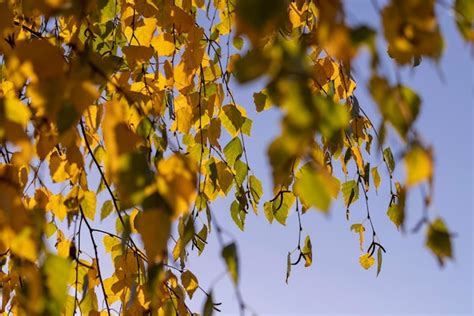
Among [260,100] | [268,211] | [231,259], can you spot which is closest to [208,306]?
A: [231,259]

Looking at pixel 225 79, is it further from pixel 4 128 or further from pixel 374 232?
pixel 4 128

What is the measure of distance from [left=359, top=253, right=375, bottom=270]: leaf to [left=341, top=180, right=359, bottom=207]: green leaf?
0.61ft

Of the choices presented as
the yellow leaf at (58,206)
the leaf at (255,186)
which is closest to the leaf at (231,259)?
the yellow leaf at (58,206)

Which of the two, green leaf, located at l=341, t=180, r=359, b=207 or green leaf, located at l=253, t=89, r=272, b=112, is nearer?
green leaf, located at l=253, t=89, r=272, b=112

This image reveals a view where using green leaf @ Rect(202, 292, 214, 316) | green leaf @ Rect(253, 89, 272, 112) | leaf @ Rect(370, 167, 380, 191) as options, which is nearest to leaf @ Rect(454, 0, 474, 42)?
green leaf @ Rect(202, 292, 214, 316)

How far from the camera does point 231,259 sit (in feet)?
2.57

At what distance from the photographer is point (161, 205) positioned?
0.69 meters

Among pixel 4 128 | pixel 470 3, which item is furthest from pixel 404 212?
pixel 4 128

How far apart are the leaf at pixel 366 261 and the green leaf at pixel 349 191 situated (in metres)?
0.18

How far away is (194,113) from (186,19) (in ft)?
0.83

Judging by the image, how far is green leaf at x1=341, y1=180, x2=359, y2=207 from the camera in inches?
74.2

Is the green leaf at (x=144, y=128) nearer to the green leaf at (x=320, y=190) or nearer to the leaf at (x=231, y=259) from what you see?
the leaf at (x=231, y=259)

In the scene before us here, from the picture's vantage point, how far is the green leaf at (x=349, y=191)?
188cm

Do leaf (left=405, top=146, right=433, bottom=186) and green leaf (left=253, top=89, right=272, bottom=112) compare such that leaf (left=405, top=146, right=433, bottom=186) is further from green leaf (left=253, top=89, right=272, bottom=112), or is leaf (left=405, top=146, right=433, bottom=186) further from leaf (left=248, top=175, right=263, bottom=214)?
leaf (left=248, top=175, right=263, bottom=214)
